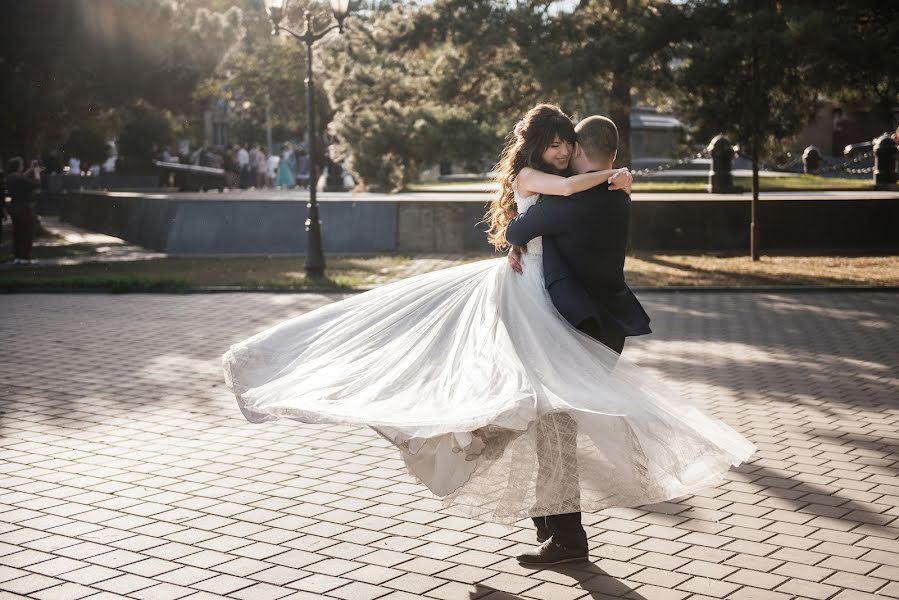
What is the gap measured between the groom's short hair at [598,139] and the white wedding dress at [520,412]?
0.36 meters

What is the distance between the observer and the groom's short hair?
16.7 ft

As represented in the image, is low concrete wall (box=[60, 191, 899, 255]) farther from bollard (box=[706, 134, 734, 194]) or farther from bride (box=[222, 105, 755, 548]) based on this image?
bride (box=[222, 105, 755, 548])

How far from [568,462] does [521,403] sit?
42 centimetres

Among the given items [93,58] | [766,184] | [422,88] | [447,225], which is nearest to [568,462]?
[447,225]

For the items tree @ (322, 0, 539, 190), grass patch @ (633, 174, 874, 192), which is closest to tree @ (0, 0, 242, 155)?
tree @ (322, 0, 539, 190)

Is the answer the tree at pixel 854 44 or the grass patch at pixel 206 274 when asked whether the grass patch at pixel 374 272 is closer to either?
the grass patch at pixel 206 274

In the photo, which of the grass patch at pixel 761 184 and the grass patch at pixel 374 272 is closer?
the grass patch at pixel 374 272

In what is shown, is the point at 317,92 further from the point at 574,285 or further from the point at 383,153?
the point at 574,285

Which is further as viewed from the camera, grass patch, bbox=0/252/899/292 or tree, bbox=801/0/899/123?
grass patch, bbox=0/252/899/292

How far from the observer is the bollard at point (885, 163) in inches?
1123

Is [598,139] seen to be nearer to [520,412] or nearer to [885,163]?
[520,412]

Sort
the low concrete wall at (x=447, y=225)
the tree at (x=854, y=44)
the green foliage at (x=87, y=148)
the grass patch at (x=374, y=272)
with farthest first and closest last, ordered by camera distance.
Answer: the green foliage at (x=87, y=148) < the low concrete wall at (x=447, y=225) < the grass patch at (x=374, y=272) < the tree at (x=854, y=44)

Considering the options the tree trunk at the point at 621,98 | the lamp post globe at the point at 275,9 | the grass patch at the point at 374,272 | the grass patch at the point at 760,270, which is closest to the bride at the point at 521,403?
the grass patch at the point at 374,272

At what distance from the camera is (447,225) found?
70.7ft
